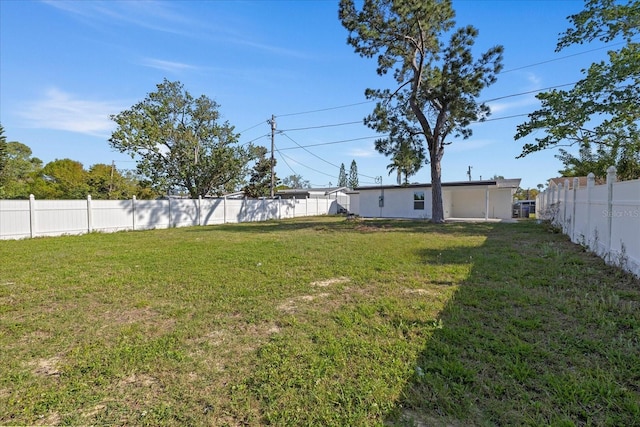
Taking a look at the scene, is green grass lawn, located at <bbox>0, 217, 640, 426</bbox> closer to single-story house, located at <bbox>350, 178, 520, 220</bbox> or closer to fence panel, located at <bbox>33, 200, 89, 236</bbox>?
fence panel, located at <bbox>33, 200, 89, 236</bbox>

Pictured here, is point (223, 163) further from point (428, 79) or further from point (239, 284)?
point (239, 284)

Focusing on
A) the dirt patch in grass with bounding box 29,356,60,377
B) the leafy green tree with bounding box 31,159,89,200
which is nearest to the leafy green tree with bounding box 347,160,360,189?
the leafy green tree with bounding box 31,159,89,200

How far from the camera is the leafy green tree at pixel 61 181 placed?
1039 inches

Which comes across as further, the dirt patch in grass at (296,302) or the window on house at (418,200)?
the window on house at (418,200)

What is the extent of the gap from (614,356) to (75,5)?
38.4 feet

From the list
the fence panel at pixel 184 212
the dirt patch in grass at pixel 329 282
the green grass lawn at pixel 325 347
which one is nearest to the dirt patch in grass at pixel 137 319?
the green grass lawn at pixel 325 347

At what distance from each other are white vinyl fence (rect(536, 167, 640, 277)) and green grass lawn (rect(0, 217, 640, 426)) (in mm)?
323

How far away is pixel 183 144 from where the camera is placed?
21.4m

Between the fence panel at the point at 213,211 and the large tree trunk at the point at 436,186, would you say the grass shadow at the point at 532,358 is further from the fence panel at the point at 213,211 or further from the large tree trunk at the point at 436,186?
Answer: the fence panel at the point at 213,211

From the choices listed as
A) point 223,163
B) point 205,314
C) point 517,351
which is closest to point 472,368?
point 517,351

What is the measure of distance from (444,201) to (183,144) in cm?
1882

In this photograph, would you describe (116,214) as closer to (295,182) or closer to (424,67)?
(424,67)

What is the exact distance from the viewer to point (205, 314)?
365 cm

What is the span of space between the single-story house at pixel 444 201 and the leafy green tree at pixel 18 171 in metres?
25.1
